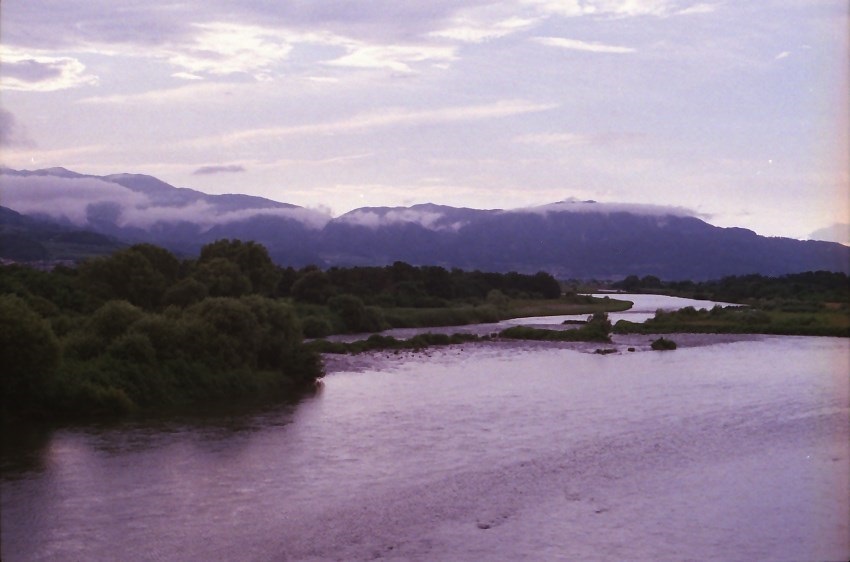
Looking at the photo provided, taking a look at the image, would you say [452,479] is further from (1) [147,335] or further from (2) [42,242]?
(2) [42,242]

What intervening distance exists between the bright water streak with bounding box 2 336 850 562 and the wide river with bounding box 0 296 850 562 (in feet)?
0.21

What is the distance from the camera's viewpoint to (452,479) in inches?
834

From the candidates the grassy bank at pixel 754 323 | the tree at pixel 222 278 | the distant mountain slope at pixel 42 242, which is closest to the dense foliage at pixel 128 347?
the tree at pixel 222 278

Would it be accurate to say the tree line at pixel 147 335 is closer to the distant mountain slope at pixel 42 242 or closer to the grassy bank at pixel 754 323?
the grassy bank at pixel 754 323

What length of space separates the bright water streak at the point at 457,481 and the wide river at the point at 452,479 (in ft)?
0.21

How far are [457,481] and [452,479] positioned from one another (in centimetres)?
19

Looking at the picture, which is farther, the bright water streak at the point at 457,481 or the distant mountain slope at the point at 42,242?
the distant mountain slope at the point at 42,242

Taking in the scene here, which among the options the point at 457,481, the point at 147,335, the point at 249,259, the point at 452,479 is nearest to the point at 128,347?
the point at 147,335

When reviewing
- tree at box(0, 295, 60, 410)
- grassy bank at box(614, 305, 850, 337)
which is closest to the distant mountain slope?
grassy bank at box(614, 305, 850, 337)

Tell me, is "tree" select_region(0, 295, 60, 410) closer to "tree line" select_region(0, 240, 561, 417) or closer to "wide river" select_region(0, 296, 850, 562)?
"tree line" select_region(0, 240, 561, 417)

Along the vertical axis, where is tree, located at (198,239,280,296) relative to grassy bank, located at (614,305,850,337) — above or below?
above

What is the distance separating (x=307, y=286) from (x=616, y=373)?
3197 centimetres

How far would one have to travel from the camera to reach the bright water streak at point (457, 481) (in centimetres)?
1681

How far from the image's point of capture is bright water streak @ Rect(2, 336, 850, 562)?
16.8 meters
